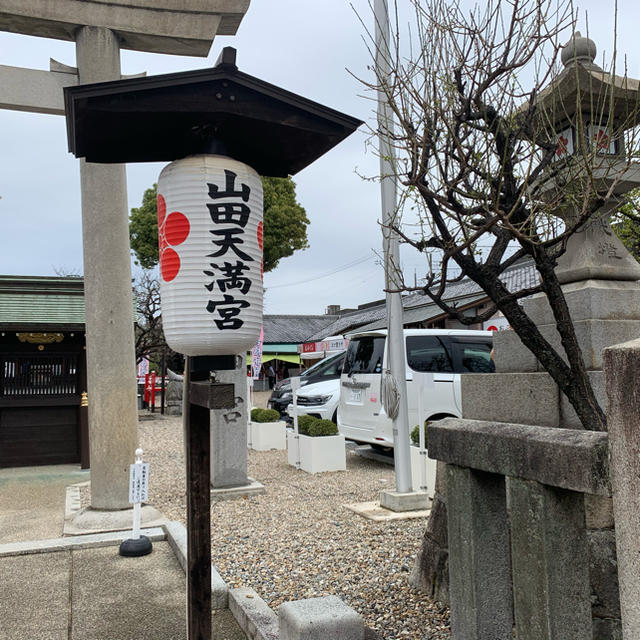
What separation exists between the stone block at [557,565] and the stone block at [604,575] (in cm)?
114

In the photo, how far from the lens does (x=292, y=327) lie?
38.8 m

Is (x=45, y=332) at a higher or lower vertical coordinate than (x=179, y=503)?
higher

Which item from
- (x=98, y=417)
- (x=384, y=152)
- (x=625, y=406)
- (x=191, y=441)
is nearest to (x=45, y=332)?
(x=98, y=417)

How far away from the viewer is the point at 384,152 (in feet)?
20.4

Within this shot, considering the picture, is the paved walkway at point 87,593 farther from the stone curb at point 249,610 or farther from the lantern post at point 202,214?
the lantern post at point 202,214

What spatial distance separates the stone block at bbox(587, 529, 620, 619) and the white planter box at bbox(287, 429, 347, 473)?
6.33 meters

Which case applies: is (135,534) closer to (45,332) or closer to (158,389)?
(45,332)

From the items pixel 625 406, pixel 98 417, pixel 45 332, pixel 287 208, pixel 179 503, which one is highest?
pixel 287 208

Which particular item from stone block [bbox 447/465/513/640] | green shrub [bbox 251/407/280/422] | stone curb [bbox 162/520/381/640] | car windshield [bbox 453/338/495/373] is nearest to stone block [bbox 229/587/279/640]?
stone curb [bbox 162/520/381/640]

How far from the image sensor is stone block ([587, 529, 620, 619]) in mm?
2727

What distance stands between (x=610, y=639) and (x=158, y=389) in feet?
89.0

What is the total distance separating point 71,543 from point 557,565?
4.79 m

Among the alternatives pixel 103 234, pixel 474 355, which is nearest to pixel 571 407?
pixel 103 234

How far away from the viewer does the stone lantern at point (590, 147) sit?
3625 millimetres
